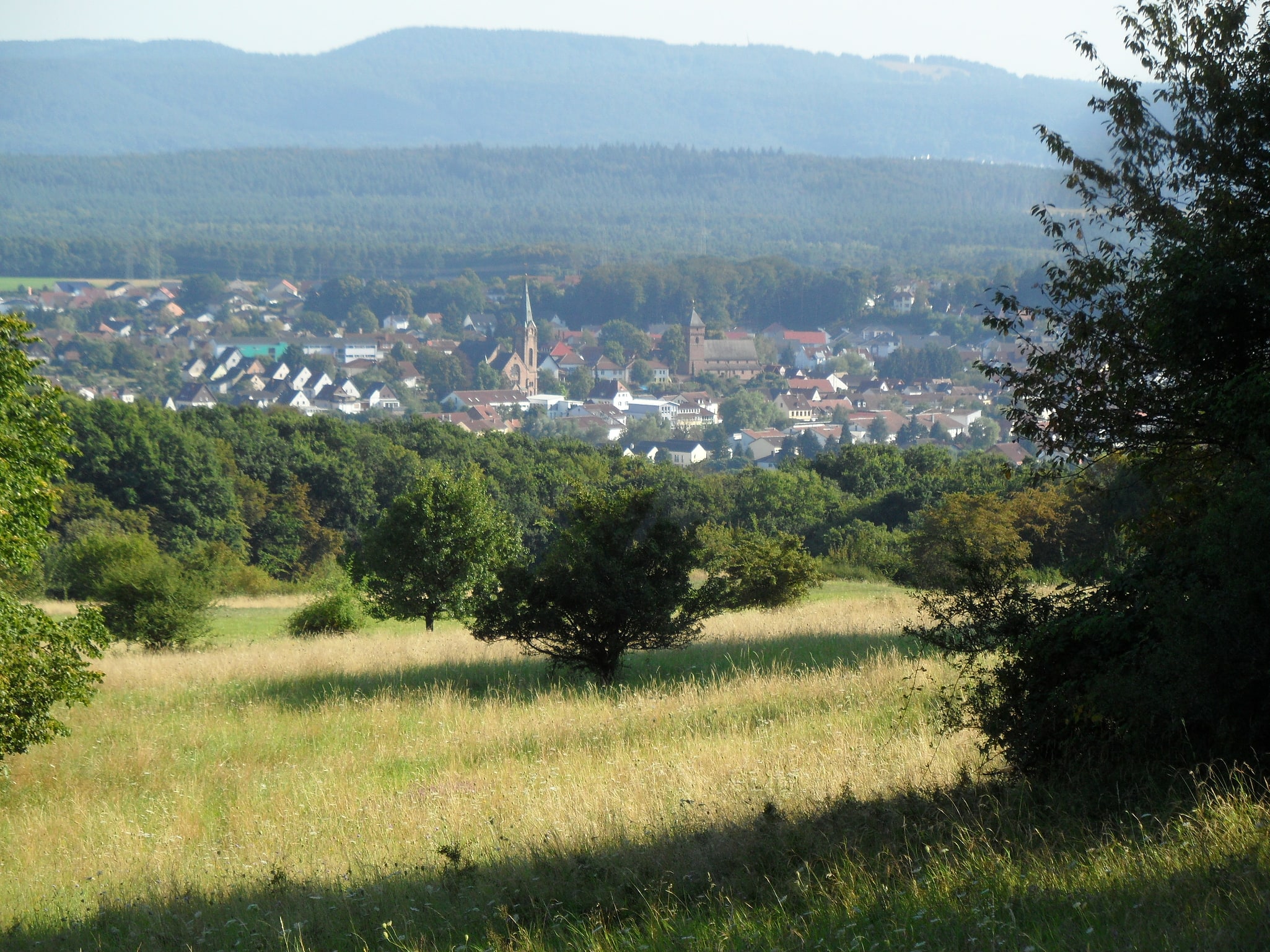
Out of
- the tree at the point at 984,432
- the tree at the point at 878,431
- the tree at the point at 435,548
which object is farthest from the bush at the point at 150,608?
the tree at the point at 878,431

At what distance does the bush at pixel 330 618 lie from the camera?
2259 centimetres

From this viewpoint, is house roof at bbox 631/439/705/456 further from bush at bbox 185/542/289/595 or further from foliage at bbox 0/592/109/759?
foliage at bbox 0/592/109/759

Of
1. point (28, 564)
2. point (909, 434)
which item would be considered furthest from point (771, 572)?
point (909, 434)

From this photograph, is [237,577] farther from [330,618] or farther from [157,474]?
[330,618]

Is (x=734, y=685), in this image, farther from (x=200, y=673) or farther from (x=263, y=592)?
(x=263, y=592)

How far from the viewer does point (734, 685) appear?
10.5 metres

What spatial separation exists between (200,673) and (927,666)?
9104mm

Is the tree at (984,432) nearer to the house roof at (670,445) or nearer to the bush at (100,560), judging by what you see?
the house roof at (670,445)

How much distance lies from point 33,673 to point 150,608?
11585mm

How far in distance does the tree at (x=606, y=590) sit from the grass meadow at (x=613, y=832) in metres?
0.55

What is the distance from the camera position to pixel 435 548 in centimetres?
1900

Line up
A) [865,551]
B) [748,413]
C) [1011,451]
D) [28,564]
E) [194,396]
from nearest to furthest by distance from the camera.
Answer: [28,564], [865,551], [1011,451], [194,396], [748,413]

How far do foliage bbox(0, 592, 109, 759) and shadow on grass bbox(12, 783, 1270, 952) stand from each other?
2.93 meters

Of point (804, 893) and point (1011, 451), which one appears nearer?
point (804, 893)
